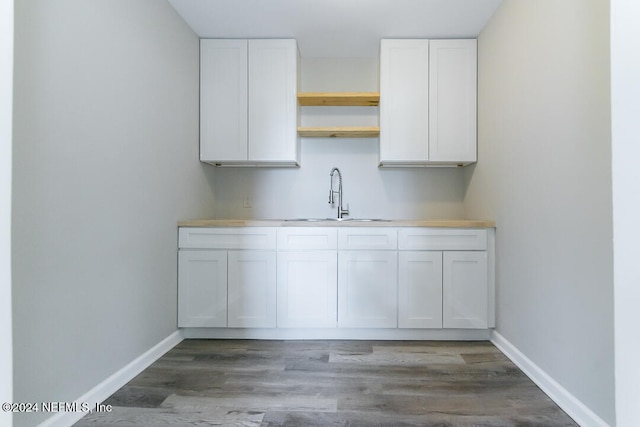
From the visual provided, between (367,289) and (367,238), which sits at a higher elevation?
(367,238)

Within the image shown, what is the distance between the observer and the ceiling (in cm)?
222

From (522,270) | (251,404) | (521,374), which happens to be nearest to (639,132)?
(522,270)

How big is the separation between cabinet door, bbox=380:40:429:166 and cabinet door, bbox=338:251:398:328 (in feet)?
2.81

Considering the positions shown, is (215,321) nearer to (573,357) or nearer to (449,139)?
(573,357)

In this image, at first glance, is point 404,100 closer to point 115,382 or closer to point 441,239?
point 441,239

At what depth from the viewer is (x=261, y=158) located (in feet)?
8.91

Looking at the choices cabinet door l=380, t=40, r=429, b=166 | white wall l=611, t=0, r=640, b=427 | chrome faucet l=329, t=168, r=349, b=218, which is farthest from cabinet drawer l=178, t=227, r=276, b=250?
white wall l=611, t=0, r=640, b=427

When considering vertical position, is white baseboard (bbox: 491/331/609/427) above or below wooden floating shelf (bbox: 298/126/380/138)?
below

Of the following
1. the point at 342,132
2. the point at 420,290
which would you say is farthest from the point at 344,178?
the point at 420,290

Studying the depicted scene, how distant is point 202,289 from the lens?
7.89 feet

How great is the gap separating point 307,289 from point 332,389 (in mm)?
768

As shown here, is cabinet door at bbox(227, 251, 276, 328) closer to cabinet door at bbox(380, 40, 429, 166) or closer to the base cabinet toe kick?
the base cabinet toe kick

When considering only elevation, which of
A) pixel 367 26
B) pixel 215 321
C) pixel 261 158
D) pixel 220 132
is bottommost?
pixel 215 321

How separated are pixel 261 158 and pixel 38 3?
5.25 feet
